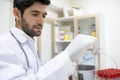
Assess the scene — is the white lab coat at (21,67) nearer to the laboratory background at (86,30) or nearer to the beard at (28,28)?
the beard at (28,28)

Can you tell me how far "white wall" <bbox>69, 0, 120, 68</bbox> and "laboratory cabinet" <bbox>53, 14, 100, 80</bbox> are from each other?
0.15 m

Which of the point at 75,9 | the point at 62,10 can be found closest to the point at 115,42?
the point at 75,9

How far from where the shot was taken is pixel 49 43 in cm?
303

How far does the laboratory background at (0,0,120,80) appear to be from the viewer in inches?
107

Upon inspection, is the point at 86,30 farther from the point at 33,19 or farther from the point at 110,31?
the point at 33,19

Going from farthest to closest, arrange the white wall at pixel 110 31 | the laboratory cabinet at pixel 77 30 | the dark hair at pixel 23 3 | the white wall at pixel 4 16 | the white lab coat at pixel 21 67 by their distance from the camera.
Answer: the white wall at pixel 110 31, the laboratory cabinet at pixel 77 30, the white wall at pixel 4 16, the dark hair at pixel 23 3, the white lab coat at pixel 21 67

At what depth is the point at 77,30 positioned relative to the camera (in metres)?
2.88

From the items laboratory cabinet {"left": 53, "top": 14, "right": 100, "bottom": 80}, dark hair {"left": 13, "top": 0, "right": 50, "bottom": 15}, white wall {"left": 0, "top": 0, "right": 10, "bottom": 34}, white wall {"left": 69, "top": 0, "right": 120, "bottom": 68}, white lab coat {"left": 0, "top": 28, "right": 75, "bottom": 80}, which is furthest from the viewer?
white wall {"left": 69, "top": 0, "right": 120, "bottom": 68}

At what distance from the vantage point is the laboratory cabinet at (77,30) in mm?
2713

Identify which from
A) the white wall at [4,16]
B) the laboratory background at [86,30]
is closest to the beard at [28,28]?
the white wall at [4,16]

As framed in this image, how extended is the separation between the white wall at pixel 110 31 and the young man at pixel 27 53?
1.97 metres

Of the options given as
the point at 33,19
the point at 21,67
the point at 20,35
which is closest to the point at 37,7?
the point at 33,19

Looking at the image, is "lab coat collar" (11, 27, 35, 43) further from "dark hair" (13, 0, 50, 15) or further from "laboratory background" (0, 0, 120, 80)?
"laboratory background" (0, 0, 120, 80)

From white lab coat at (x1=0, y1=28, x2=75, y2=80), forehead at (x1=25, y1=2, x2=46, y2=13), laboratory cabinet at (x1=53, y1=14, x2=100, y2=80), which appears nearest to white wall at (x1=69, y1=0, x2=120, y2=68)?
laboratory cabinet at (x1=53, y1=14, x2=100, y2=80)
